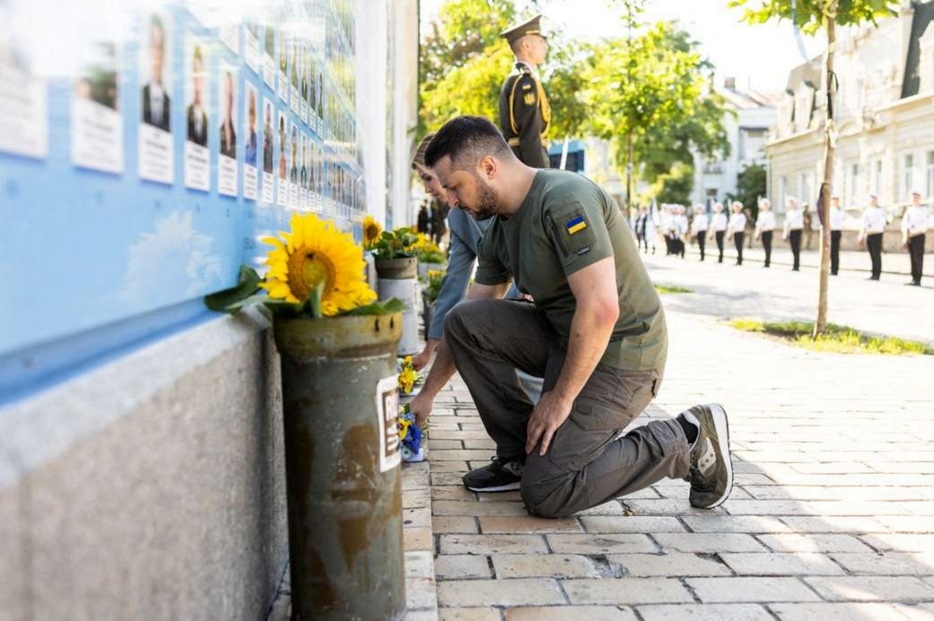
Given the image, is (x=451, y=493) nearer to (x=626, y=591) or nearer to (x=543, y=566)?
(x=543, y=566)

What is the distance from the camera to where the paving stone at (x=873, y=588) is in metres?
2.99

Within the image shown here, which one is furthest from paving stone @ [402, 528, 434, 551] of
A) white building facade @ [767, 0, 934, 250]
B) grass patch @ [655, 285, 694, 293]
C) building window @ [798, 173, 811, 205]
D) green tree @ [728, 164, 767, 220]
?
green tree @ [728, 164, 767, 220]

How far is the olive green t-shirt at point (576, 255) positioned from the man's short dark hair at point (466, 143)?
0.74ft

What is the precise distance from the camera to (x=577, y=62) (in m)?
21.9

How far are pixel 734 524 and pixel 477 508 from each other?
984mm

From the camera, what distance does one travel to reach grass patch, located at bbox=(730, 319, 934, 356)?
29.4ft

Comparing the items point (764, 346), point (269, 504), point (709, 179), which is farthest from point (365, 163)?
point (709, 179)

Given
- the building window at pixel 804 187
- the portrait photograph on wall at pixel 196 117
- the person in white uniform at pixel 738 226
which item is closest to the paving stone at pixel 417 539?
the portrait photograph on wall at pixel 196 117

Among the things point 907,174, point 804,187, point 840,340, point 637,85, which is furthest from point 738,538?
point 804,187

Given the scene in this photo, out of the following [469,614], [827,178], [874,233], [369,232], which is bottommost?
[469,614]

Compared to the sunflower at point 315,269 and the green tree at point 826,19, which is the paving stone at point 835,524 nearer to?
the sunflower at point 315,269

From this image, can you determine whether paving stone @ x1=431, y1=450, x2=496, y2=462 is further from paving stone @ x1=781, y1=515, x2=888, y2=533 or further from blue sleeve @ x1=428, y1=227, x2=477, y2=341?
blue sleeve @ x1=428, y1=227, x2=477, y2=341

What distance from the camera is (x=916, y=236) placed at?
1955 centimetres

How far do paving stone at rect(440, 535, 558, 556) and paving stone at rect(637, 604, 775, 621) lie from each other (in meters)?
0.58
